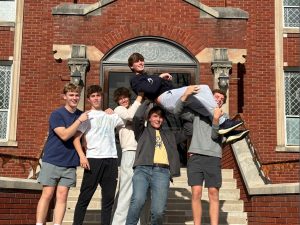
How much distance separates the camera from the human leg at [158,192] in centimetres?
546

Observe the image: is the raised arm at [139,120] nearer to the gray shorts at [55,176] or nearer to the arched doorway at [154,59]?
the gray shorts at [55,176]

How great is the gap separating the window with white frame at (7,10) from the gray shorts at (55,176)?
30.9 ft

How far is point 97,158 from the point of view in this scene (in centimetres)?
570

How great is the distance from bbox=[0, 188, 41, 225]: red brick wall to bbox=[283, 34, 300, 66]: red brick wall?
9.12 meters

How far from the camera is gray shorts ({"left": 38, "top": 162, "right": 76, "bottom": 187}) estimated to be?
5.50 m

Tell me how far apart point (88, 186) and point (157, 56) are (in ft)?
23.1

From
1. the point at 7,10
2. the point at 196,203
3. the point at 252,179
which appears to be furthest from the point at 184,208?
the point at 7,10

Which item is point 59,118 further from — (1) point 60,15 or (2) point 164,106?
(1) point 60,15

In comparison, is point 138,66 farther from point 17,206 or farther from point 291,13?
point 291,13

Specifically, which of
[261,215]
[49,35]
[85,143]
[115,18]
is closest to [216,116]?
[85,143]

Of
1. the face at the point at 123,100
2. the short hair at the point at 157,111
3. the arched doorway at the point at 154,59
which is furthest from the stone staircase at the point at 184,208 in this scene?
the arched doorway at the point at 154,59

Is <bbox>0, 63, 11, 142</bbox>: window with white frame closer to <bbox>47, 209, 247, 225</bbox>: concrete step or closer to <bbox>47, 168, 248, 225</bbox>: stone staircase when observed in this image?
<bbox>47, 168, 248, 225</bbox>: stone staircase

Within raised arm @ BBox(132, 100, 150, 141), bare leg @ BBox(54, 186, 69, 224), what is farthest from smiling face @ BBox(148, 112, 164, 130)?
bare leg @ BBox(54, 186, 69, 224)

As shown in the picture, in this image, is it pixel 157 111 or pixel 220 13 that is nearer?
pixel 157 111
